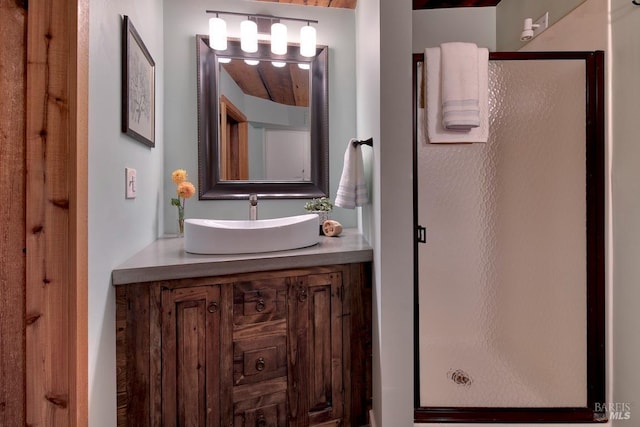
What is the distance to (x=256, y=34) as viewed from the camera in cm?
186

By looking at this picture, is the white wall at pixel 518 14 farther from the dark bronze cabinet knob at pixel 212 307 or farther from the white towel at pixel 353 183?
the dark bronze cabinet knob at pixel 212 307

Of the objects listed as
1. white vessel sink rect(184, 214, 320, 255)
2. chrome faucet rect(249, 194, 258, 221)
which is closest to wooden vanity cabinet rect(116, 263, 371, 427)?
white vessel sink rect(184, 214, 320, 255)

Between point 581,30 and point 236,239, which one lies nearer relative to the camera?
point 236,239

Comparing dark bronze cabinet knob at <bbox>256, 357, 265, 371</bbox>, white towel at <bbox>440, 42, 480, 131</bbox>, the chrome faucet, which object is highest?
white towel at <bbox>440, 42, 480, 131</bbox>

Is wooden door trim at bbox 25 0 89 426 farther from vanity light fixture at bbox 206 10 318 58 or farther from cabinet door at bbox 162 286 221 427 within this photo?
vanity light fixture at bbox 206 10 318 58

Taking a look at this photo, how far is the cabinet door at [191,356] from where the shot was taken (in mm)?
1177

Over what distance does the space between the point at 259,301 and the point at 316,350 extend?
0.35 meters

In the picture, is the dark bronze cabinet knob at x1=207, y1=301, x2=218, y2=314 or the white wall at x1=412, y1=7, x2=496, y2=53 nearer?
the dark bronze cabinet knob at x1=207, y1=301, x2=218, y2=314

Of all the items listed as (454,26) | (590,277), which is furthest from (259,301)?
(454,26)

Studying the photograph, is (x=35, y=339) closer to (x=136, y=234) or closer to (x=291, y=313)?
(x=136, y=234)

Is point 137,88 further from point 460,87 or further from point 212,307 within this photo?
point 460,87

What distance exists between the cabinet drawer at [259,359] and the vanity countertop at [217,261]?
313 millimetres

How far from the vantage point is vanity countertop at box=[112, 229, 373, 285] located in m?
1.12
